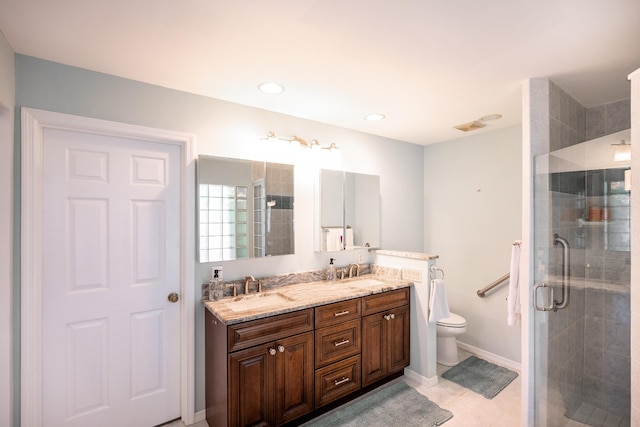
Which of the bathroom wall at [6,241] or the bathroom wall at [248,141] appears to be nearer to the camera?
the bathroom wall at [6,241]

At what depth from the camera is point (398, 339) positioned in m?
2.64

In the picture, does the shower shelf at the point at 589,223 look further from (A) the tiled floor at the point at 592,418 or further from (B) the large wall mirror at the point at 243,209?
(B) the large wall mirror at the point at 243,209

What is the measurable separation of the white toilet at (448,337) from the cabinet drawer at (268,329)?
1.55 m

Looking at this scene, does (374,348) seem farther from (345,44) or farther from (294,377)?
(345,44)

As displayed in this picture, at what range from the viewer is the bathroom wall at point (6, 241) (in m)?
1.55

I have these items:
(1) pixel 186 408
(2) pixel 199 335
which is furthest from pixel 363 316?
(1) pixel 186 408

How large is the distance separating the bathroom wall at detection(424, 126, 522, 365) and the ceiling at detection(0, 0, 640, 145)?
3.04ft

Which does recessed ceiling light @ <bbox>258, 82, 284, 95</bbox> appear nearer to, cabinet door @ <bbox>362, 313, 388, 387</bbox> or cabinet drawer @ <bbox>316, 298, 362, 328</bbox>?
cabinet drawer @ <bbox>316, 298, 362, 328</bbox>

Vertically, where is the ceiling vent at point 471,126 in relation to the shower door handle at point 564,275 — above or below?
above

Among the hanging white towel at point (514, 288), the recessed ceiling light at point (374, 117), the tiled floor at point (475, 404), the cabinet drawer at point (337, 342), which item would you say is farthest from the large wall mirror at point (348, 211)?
the tiled floor at point (475, 404)

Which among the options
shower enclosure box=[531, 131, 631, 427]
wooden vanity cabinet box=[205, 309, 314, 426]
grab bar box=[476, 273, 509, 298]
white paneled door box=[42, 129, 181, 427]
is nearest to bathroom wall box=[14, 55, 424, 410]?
white paneled door box=[42, 129, 181, 427]

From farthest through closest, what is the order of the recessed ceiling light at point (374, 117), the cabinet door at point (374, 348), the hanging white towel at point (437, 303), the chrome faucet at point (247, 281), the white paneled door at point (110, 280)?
the recessed ceiling light at point (374, 117)
the hanging white towel at point (437, 303)
the cabinet door at point (374, 348)
the chrome faucet at point (247, 281)
the white paneled door at point (110, 280)

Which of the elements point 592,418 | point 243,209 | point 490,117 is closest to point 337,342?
point 243,209

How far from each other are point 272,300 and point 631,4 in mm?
2532
